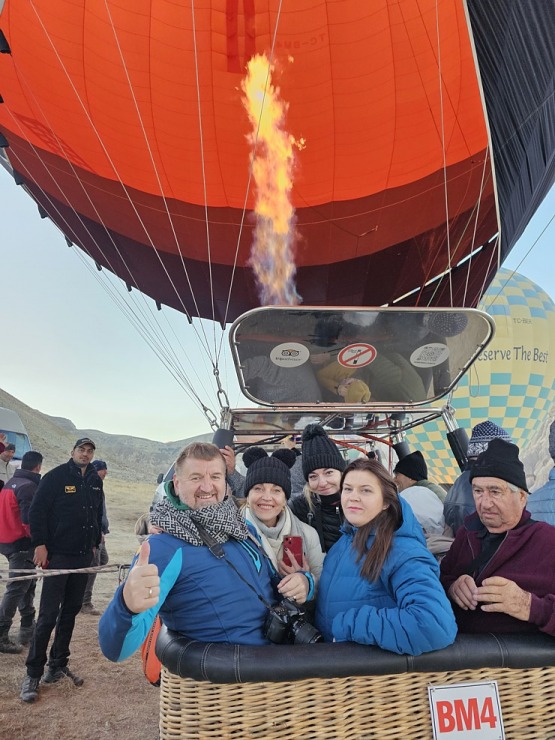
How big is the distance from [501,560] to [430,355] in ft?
6.22

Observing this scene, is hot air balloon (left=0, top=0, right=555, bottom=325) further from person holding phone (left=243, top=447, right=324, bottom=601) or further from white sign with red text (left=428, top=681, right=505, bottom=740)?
white sign with red text (left=428, top=681, right=505, bottom=740)

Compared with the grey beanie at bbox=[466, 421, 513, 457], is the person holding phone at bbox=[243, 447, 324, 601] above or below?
below

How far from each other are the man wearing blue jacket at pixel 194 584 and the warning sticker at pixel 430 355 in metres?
2.01

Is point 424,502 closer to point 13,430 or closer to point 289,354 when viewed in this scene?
point 289,354

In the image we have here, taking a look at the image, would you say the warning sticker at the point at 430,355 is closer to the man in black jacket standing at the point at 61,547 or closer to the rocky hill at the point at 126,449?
the man in black jacket standing at the point at 61,547

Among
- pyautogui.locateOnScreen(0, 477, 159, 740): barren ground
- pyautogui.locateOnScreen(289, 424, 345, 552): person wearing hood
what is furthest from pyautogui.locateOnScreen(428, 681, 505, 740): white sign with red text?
pyautogui.locateOnScreen(0, 477, 159, 740): barren ground

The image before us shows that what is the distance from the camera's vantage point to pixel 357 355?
132 inches

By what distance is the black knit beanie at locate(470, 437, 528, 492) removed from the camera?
1670 mm

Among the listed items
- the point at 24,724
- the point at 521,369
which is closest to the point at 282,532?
the point at 24,724

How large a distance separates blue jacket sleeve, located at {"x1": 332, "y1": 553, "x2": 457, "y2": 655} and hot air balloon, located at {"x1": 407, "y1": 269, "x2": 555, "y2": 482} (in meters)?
13.1

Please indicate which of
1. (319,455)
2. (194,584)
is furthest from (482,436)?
(194,584)

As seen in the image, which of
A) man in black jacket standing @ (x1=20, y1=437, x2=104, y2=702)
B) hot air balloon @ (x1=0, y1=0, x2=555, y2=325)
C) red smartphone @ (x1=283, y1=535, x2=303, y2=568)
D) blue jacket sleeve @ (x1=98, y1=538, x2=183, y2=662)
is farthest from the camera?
hot air balloon @ (x1=0, y1=0, x2=555, y2=325)

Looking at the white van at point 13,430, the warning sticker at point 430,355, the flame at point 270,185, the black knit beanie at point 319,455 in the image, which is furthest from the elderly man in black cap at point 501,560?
the white van at point 13,430

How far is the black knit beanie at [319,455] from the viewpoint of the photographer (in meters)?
2.43
